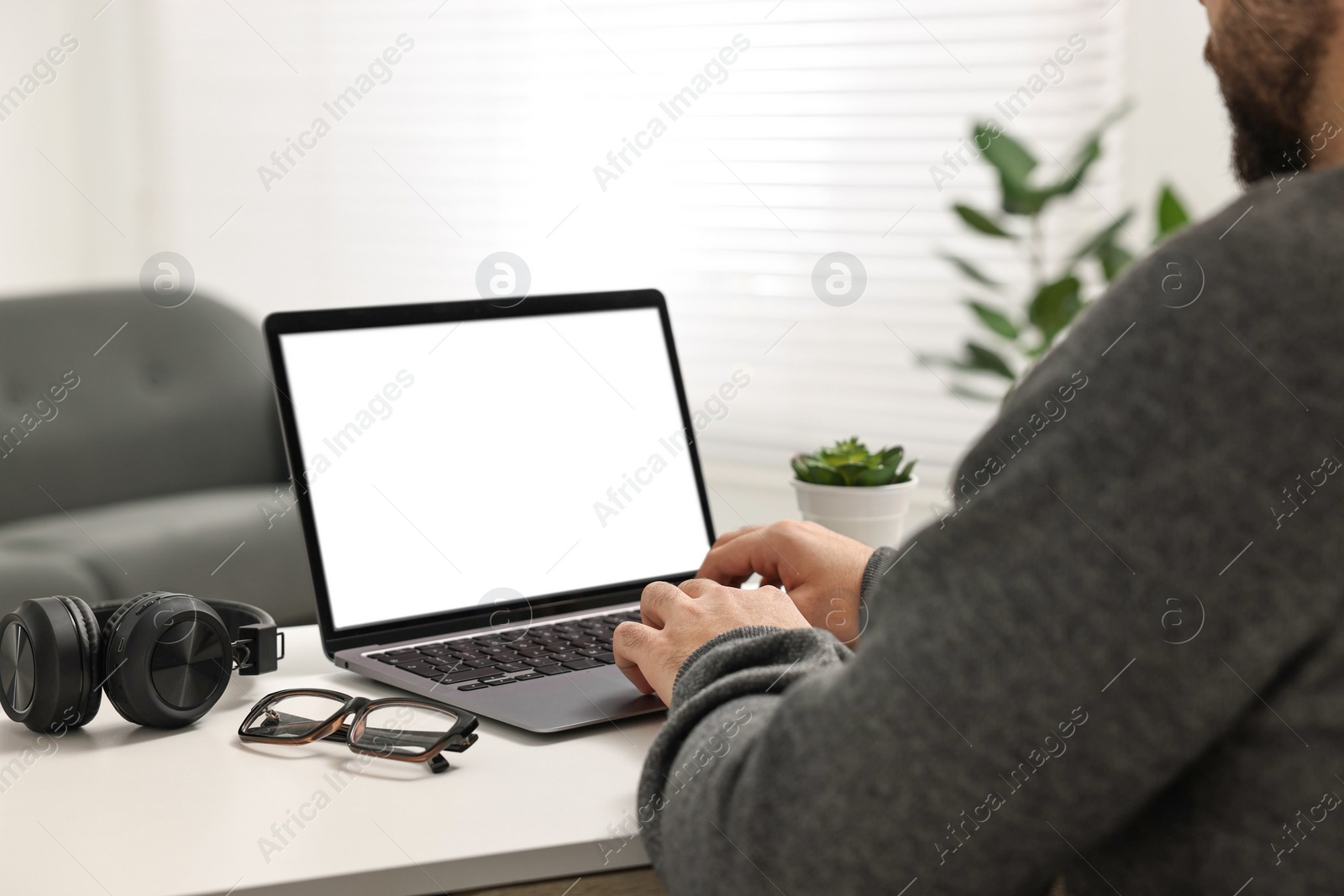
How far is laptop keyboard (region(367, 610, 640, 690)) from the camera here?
2.85ft

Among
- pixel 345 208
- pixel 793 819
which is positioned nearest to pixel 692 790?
pixel 793 819

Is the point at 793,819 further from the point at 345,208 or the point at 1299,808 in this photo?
the point at 345,208

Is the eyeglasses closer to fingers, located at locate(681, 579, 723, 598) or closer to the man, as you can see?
fingers, located at locate(681, 579, 723, 598)

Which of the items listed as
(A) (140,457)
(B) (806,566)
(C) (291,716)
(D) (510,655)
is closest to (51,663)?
(C) (291,716)

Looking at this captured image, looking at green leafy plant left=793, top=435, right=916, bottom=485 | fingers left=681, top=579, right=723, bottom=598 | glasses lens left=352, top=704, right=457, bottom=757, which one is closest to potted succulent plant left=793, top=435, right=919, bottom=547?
green leafy plant left=793, top=435, right=916, bottom=485

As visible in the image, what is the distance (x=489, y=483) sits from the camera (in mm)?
1029

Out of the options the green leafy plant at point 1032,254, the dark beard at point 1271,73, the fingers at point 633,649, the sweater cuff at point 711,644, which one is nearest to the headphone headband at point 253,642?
the fingers at point 633,649

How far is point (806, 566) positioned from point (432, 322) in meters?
0.42

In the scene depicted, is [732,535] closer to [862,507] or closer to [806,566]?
[806,566]

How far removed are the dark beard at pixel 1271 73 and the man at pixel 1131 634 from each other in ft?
0.36

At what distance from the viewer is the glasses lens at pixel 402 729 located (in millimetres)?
710

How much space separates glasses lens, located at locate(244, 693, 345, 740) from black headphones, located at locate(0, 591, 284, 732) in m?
0.04

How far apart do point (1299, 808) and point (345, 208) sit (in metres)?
2.98

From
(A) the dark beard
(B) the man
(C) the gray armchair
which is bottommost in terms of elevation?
(C) the gray armchair
